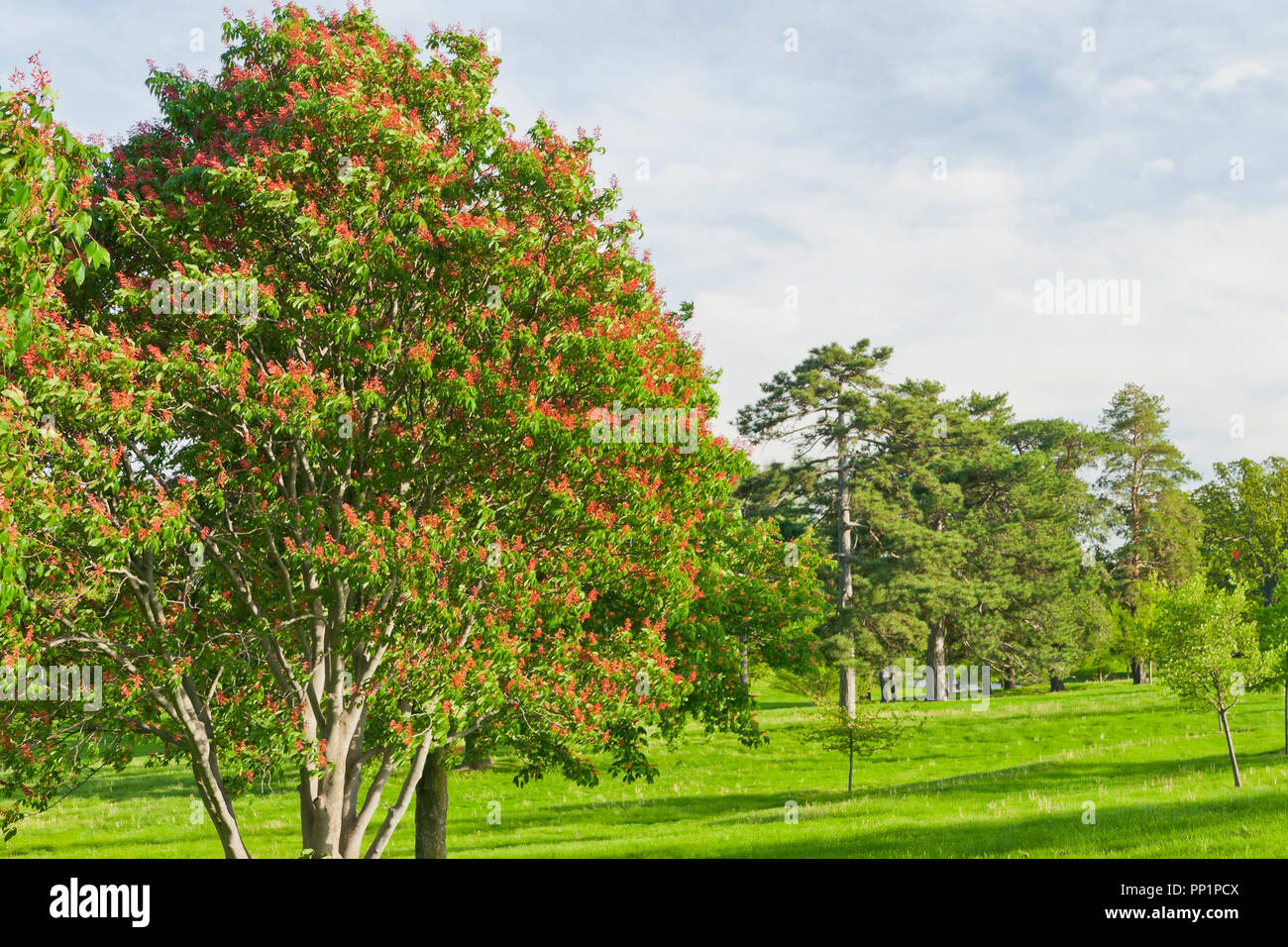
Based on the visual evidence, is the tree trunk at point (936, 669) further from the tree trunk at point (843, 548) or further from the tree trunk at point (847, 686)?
the tree trunk at point (847, 686)

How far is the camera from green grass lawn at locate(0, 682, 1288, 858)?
1900 centimetres

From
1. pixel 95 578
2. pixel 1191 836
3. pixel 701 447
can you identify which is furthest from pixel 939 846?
pixel 95 578

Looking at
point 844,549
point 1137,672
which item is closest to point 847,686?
point 844,549

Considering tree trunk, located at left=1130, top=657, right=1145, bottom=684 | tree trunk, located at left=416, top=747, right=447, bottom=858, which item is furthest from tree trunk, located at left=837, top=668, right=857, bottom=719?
tree trunk, located at left=416, top=747, right=447, bottom=858

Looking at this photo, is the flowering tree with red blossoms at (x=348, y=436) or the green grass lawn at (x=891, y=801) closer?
the flowering tree with red blossoms at (x=348, y=436)

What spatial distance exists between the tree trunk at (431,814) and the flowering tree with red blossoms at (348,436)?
4712 mm

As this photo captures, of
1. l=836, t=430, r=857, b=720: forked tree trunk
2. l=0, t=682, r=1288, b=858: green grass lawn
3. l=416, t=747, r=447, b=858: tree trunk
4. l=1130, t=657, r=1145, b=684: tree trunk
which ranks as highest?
l=836, t=430, r=857, b=720: forked tree trunk

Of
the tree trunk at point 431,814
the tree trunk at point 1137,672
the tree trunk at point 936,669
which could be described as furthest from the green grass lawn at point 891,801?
the tree trunk at point 1137,672

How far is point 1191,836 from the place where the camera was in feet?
54.8

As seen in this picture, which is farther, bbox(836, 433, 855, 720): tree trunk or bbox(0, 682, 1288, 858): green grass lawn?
bbox(836, 433, 855, 720): tree trunk

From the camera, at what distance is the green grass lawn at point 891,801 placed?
62.3ft

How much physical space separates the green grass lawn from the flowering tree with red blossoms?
252cm

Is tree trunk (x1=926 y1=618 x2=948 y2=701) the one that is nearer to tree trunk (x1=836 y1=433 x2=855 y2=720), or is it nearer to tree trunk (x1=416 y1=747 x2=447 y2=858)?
tree trunk (x1=836 y1=433 x2=855 y2=720)
